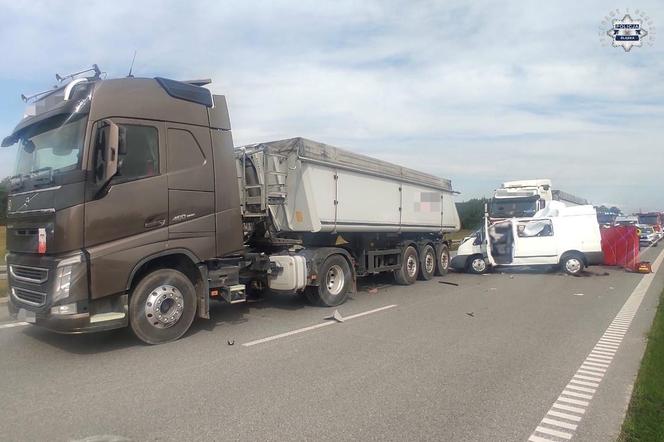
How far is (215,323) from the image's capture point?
308 inches

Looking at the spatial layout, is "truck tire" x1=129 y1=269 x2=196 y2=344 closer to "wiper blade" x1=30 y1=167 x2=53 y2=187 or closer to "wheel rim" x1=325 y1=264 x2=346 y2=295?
"wiper blade" x1=30 y1=167 x2=53 y2=187

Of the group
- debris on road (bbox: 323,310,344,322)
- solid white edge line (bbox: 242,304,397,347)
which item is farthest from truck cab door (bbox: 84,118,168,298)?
debris on road (bbox: 323,310,344,322)

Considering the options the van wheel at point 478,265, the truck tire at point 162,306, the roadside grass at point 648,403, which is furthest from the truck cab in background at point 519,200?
the truck tire at point 162,306

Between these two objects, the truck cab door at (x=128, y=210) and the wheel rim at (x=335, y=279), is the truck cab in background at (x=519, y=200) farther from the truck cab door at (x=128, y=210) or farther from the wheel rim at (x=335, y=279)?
the truck cab door at (x=128, y=210)

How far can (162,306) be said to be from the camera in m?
6.50

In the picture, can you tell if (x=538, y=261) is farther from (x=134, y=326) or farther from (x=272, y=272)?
(x=134, y=326)

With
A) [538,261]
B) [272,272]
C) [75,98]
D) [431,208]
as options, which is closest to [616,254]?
[538,261]

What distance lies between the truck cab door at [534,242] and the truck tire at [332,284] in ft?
25.0

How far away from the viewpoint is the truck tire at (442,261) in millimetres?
14680

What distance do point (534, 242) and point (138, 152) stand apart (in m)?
12.6

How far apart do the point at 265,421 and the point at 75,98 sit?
4.39 metres

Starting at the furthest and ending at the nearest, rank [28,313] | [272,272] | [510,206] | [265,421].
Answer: [510,206], [272,272], [28,313], [265,421]

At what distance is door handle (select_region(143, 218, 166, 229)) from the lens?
632cm

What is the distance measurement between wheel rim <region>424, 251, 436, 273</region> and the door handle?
8.80 metres
